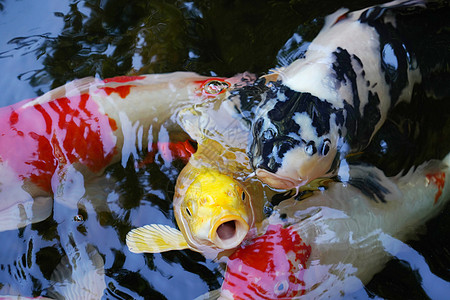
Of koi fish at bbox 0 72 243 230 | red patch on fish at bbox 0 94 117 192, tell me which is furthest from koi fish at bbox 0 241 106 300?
red patch on fish at bbox 0 94 117 192

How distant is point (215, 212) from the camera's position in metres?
2.58

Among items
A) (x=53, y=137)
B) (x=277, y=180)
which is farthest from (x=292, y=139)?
(x=53, y=137)

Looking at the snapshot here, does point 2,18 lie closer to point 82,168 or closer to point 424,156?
point 82,168

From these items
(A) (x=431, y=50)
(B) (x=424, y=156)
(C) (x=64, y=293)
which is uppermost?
(A) (x=431, y=50)

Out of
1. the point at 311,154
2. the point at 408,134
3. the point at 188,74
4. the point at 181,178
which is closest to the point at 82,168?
the point at 181,178

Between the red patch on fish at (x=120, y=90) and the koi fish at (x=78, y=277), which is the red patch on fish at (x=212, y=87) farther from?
the koi fish at (x=78, y=277)

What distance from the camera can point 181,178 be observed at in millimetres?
3104

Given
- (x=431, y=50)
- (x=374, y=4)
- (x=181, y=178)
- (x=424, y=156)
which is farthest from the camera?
(x=374, y=4)

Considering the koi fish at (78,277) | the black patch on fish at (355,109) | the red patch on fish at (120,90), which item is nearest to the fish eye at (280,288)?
the koi fish at (78,277)

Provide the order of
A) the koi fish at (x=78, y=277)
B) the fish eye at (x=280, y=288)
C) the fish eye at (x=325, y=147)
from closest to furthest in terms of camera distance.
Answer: the fish eye at (x=280, y=288), the koi fish at (x=78, y=277), the fish eye at (x=325, y=147)

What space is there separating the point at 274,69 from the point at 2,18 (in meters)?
2.46

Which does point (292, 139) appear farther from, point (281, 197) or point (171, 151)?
point (171, 151)

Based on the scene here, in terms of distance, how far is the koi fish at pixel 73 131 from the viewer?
3287 mm

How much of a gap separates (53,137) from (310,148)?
1.75m
